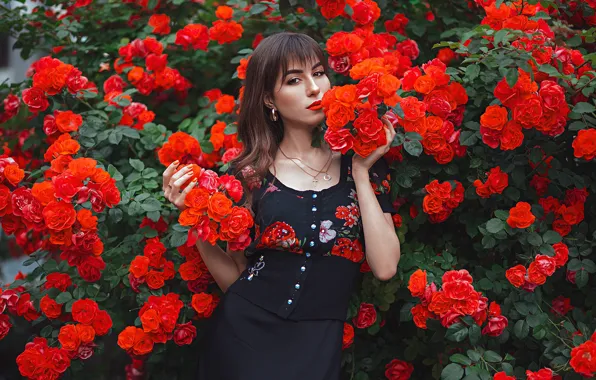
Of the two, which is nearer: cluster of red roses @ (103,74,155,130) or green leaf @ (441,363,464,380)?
green leaf @ (441,363,464,380)

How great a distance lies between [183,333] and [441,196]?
107 centimetres

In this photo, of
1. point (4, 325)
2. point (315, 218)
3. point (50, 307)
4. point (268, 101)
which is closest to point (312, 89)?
point (268, 101)

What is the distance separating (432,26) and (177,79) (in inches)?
46.9

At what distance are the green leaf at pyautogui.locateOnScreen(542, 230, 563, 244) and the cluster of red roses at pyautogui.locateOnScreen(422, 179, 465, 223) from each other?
30 centimetres

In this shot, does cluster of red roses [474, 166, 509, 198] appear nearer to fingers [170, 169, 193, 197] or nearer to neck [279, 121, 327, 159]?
neck [279, 121, 327, 159]

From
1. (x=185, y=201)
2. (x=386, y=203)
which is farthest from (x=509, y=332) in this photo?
(x=185, y=201)

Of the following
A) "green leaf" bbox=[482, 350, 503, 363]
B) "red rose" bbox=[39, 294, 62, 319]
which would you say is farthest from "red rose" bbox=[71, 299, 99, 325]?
"green leaf" bbox=[482, 350, 503, 363]

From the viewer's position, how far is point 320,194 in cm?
231

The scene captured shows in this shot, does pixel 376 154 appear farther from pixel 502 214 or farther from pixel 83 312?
pixel 83 312

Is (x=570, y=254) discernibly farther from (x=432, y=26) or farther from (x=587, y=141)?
(x=432, y=26)

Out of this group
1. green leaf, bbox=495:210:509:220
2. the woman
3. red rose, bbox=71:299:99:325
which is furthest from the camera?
red rose, bbox=71:299:99:325

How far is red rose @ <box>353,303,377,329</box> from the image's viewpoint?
8.41 feet

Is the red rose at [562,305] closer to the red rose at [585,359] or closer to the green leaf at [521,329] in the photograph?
the green leaf at [521,329]

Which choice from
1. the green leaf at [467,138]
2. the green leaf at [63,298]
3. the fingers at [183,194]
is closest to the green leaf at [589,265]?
the green leaf at [467,138]
